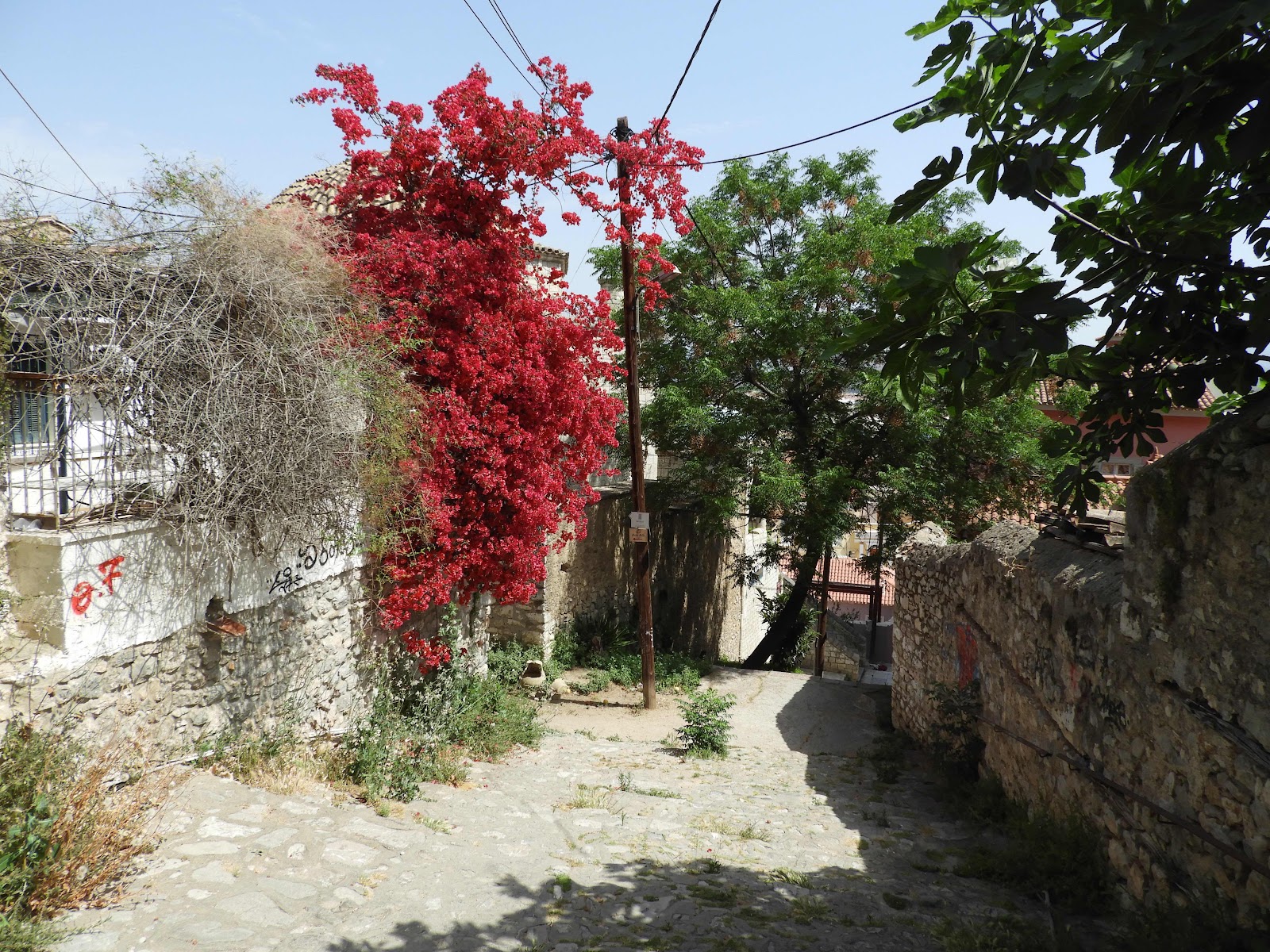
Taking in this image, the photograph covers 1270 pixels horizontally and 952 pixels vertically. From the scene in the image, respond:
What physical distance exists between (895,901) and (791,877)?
714 mm

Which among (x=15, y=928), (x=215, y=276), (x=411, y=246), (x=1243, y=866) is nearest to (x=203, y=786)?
(x=15, y=928)

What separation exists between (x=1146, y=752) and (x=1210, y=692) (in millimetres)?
804

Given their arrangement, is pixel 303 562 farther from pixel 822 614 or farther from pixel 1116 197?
pixel 822 614

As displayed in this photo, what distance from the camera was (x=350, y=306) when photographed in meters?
6.94

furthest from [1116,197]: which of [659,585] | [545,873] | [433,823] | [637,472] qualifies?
[659,585]

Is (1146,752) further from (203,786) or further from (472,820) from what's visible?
(203,786)

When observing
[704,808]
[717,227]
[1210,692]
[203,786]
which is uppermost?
[717,227]

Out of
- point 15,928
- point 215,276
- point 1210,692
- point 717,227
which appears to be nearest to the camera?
point 15,928

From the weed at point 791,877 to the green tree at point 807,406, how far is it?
7.59m

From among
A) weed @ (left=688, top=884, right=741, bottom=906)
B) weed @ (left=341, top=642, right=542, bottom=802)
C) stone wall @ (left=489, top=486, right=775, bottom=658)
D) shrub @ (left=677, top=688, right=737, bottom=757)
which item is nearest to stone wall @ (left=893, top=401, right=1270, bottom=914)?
weed @ (left=688, top=884, right=741, bottom=906)

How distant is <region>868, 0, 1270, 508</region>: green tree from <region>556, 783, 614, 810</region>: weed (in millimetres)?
4358

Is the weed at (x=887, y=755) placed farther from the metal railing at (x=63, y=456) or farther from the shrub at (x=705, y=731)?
the metal railing at (x=63, y=456)

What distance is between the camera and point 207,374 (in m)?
5.44

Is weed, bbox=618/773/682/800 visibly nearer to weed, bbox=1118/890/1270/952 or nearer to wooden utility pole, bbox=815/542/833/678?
weed, bbox=1118/890/1270/952
